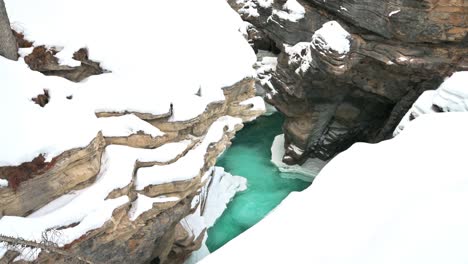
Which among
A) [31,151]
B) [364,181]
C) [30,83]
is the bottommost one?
[31,151]

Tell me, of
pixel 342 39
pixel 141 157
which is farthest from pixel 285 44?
pixel 141 157

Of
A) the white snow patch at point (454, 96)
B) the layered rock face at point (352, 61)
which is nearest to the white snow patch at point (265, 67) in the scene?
the layered rock face at point (352, 61)

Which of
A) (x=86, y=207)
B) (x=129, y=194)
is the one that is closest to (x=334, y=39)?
(x=129, y=194)

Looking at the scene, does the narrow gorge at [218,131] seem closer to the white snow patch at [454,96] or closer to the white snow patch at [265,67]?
the white snow patch at [454,96]

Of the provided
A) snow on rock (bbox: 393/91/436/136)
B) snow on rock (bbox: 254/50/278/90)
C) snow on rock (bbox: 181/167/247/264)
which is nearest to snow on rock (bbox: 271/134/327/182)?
snow on rock (bbox: 181/167/247/264)

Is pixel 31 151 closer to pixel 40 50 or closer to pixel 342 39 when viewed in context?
pixel 40 50

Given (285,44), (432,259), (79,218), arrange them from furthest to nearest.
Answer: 1. (285,44)
2. (79,218)
3. (432,259)
